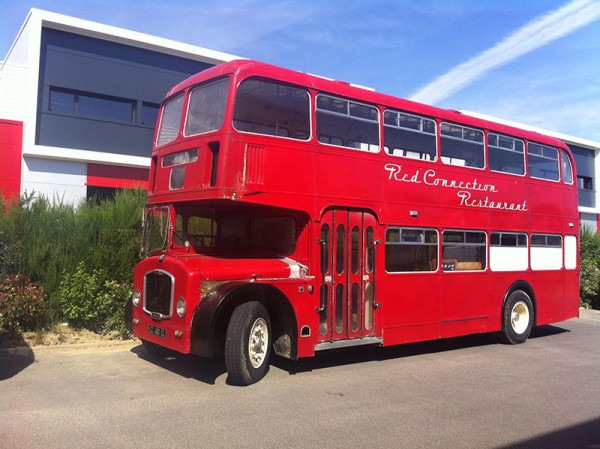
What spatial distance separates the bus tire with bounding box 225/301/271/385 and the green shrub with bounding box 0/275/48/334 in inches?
161

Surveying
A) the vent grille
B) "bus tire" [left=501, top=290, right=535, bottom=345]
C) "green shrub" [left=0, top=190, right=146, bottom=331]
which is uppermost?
the vent grille

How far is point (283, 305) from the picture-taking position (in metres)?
6.99

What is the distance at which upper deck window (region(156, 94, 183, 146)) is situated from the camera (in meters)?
7.72

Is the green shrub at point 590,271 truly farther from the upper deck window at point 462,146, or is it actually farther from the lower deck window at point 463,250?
the upper deck window at point 462,146

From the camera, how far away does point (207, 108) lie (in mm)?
7156

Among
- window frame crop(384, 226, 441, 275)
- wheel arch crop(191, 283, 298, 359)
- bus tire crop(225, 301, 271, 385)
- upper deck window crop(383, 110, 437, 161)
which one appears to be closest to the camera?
wheel arch crop(191, 283, 298, 359)

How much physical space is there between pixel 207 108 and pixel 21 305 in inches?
183

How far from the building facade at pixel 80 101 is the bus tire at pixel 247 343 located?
1011 cm

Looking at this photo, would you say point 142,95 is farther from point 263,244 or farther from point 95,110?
point 263,244

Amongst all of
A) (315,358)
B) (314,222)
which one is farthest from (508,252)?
(314,222)

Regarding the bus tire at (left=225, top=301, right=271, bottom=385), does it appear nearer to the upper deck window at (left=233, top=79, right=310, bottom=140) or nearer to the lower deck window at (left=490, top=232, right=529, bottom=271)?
the upper deck window at (left=233, top=79, right=310, bottom=140)

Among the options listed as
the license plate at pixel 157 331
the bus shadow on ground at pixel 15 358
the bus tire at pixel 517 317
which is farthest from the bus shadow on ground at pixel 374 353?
the bus shadow on ground at pixel 15 358

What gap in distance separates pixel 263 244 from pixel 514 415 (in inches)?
163

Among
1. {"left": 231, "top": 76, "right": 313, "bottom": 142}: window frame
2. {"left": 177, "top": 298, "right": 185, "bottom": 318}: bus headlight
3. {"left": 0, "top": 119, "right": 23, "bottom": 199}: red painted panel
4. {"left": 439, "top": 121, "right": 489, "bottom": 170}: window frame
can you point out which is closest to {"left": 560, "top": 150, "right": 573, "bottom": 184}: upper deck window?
{"left": 439, "top": 121, "right": 489, "bottom": 170}: window frame
